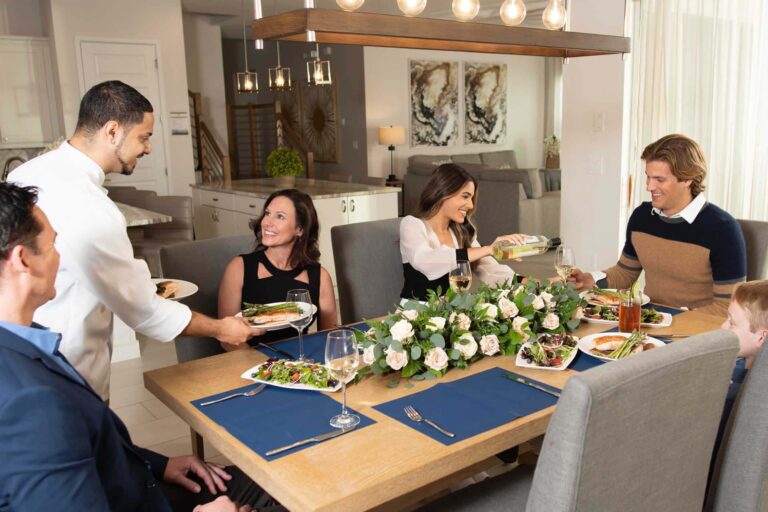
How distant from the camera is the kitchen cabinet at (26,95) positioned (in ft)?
24.0

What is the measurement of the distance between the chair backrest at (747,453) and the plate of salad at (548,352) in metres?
0.47

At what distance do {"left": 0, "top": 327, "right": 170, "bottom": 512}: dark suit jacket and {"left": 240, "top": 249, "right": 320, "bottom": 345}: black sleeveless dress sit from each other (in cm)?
129

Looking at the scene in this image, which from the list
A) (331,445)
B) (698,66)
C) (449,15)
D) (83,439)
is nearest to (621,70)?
(698,66)

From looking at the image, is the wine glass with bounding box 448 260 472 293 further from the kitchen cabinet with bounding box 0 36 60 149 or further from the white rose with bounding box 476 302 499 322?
the kitchen cabinet with bounding box 0 36 60 149

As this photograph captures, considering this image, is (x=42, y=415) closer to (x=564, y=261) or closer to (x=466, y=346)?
(x=466, y=346)

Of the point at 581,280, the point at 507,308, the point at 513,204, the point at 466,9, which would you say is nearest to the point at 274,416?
the point at 507,308

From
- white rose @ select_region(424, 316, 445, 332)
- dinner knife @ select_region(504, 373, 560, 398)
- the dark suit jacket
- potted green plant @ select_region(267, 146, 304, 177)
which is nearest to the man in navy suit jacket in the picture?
the dark suit jacket

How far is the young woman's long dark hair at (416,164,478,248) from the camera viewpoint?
9.92ft

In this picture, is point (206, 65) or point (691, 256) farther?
point (206, 65)

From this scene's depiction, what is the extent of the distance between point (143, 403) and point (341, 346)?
242 cm

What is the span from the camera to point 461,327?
1981mm

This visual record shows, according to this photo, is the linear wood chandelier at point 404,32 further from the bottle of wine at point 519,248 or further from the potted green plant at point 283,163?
the potted green plant at point 283,163

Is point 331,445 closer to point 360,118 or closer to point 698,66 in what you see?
point 698,66

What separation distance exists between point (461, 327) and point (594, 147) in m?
3.29
